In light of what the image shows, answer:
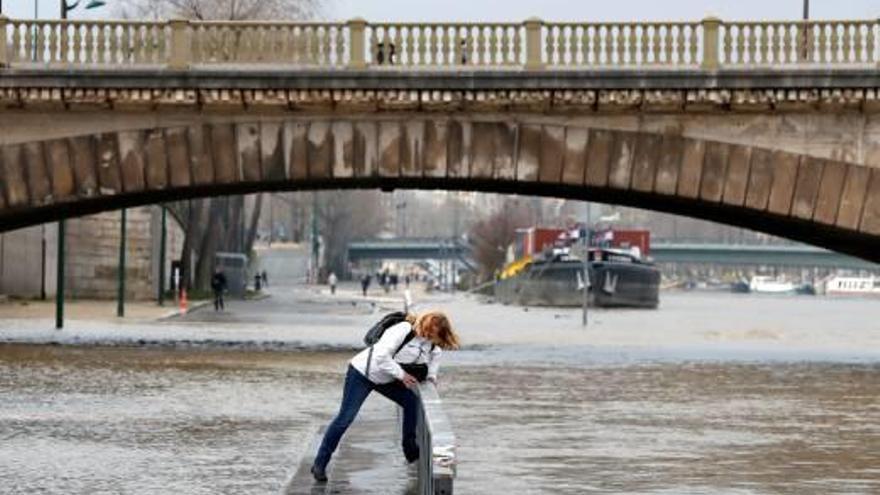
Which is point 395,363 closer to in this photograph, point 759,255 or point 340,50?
point 340,50

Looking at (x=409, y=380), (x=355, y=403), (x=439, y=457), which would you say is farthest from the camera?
(x=355, y=403)

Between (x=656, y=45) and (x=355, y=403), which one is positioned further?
(x=656, y=45)

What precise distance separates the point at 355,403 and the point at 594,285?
9219 centimetres

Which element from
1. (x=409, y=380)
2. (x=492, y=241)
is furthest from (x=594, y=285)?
(x=409, y=380)

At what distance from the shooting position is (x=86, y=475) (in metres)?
18.0

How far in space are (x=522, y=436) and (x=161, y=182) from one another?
23.4m

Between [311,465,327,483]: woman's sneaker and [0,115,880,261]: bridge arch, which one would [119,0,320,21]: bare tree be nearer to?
[0,115,880,261]: bridge arch

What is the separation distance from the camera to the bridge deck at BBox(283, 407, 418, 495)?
16984 mm

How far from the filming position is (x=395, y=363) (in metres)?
Result: 16.9

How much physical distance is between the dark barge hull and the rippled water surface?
70587 millimetres

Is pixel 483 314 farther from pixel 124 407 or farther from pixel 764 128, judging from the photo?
pixel 124 407

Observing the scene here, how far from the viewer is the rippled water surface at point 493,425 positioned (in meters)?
18.1

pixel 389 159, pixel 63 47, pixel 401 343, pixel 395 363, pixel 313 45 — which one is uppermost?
pixel 313 45

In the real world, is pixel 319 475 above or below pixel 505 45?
below
